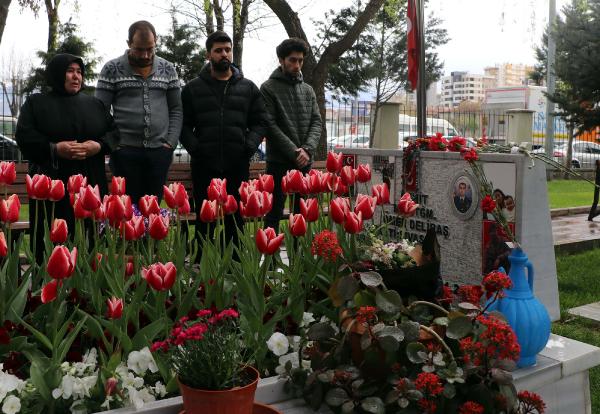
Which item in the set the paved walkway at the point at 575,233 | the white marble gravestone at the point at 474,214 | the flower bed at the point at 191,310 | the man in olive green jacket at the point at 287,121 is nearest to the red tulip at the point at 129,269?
the flower bed at the point at 191,310

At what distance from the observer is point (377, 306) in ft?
7.88

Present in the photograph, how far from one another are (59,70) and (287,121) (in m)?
1.82

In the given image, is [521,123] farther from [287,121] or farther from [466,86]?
[466,86]

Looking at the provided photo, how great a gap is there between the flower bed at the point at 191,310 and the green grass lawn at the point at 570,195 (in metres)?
9.24

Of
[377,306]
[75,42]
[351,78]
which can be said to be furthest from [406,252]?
[351,78]

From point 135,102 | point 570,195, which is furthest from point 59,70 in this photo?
point 570,195

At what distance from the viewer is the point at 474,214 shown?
375cm

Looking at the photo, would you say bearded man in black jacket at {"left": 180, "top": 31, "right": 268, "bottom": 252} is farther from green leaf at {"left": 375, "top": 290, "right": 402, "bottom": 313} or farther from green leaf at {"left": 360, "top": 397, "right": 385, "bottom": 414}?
green leaf at {"left": 360, "top": 397, "right": 385, "bottom": 414}

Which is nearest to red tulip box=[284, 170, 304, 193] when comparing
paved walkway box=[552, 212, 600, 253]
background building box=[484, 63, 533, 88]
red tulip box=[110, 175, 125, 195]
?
red tulip box=[110, 175, 125, 195]

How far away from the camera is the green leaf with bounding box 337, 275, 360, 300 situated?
2.43 m

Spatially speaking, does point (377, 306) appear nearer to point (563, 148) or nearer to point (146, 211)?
point (146, 211)

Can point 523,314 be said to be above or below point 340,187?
below

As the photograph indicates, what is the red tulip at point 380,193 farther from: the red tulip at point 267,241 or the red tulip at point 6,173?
→ the red tulip at point 6,173

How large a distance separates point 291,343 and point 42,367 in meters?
0.92
